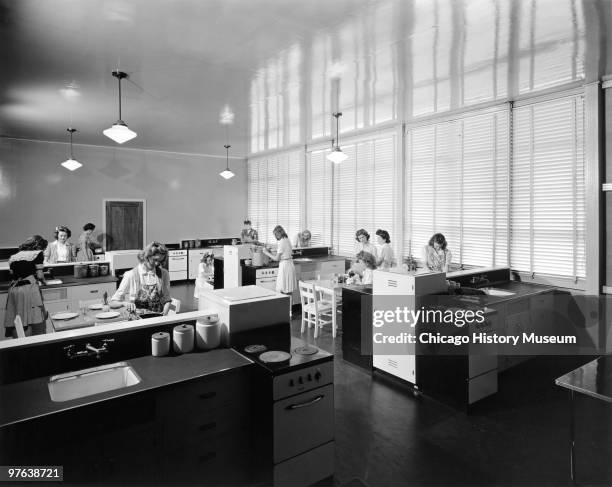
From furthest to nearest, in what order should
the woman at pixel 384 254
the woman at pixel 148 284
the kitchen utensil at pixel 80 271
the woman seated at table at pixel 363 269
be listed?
1. the woman at pixel 384 254
2. the kitchen utensil at pixel 80 271
3. the woman seated at table at pixel 363 269
4. the woman at pixel 148 284

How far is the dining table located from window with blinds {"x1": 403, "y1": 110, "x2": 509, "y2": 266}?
496cm

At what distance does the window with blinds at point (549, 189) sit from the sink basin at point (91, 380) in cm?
525

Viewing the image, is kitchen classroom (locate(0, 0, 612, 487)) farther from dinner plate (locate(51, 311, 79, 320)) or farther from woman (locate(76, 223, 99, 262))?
woman (locate(76, 223, 99, 262))

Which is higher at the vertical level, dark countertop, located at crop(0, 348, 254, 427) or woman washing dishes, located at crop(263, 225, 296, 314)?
woman washing dishes, located at crop(263, 225, 296, 314)

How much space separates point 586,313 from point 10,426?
5.76m

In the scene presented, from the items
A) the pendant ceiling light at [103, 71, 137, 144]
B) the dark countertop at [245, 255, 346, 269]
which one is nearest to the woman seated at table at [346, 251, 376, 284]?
the dark countertop at [245, 255, 346, 269]

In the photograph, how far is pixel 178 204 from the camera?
11047 mm

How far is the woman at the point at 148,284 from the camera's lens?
400cm

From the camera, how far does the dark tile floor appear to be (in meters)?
2.77

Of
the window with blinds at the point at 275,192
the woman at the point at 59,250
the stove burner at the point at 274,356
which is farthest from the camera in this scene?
the window with blinds at the point at 275,192

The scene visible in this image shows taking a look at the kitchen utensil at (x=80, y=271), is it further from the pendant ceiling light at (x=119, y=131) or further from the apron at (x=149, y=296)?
the pendant ceiling light at (x=119, y=131)

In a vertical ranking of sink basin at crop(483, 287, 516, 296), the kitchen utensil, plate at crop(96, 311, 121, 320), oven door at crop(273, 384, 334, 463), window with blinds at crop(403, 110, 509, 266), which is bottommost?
oven door at crop(273, 384, 334, 463)

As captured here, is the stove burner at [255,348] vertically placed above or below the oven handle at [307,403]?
above

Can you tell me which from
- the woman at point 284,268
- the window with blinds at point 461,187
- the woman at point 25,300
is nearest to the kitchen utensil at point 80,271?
the woman at point 25,300
